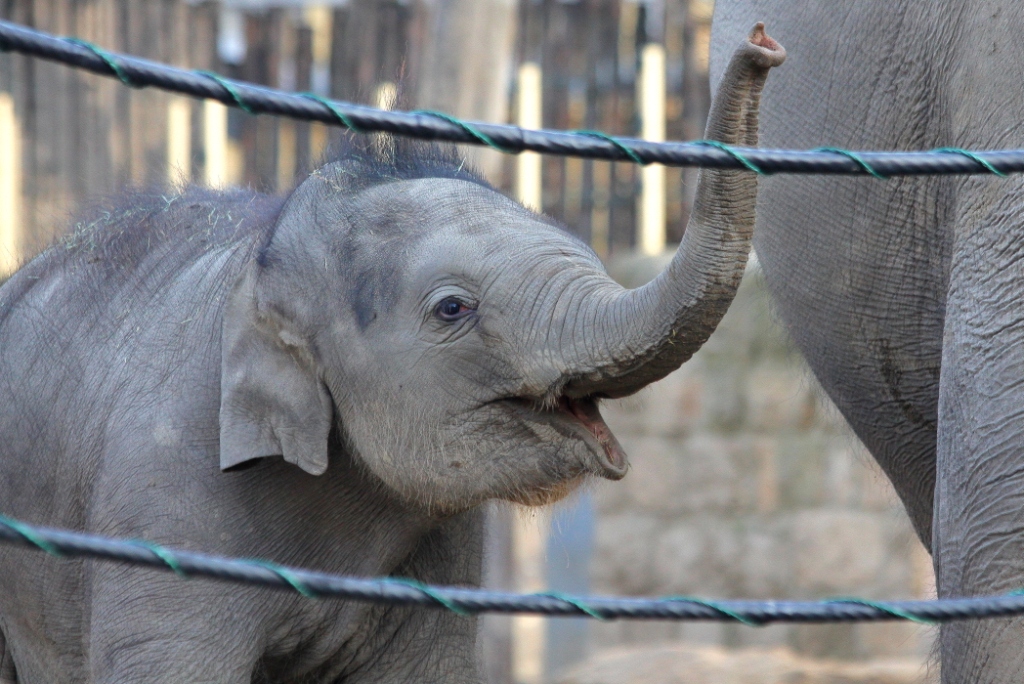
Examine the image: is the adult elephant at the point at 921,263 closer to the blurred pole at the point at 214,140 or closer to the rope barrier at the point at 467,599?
the rope barrier at the point at 467,599

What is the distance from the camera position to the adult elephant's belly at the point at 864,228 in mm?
2596

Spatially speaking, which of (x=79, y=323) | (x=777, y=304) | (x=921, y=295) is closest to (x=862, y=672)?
(x=777, y=304)

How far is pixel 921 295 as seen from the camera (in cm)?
271

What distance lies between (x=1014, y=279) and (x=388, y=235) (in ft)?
3.18

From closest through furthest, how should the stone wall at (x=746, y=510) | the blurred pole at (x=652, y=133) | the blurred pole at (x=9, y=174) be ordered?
the stone wall at (x=746, y=510), the blurred pole at (x=9, y=174), the blurred pole at (x=652, y=133)

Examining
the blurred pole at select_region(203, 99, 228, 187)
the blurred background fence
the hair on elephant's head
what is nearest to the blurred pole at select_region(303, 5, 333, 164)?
the blurred background fence

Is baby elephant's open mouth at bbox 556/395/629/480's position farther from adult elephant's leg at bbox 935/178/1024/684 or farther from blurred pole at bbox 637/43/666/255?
blurred pole at bbox 637/43/666/255

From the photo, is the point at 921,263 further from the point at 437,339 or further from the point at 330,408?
the point at 330,408

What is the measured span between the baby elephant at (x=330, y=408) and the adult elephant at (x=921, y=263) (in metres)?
0.41

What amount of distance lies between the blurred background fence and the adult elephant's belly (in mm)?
3055

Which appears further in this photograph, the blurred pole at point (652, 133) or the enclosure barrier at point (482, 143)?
the blurred pole at point (652, 133)

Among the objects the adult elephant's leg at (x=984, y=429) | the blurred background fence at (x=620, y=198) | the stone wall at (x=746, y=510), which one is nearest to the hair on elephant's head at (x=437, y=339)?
the adult elephant's leg at (x=984, y=429)

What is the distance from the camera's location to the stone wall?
6.53m

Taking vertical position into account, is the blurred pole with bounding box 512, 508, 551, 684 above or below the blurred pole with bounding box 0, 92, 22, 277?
below
